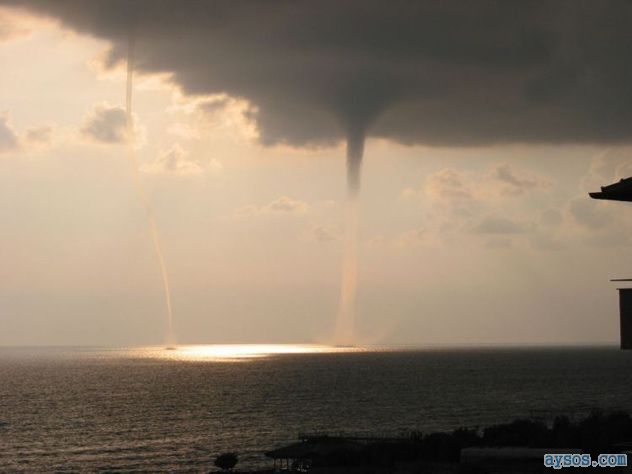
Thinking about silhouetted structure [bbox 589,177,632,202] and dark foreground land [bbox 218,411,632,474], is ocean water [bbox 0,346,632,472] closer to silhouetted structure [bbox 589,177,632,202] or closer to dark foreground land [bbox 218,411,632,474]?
dark foreground land [bbox 218,411,632,474]

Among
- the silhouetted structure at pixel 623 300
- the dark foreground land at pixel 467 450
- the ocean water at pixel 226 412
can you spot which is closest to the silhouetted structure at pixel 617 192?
the silhouetted structure at pixel 623 300

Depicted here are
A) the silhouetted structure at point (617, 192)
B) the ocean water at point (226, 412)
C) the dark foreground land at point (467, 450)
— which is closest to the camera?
the silhouetted structure at point (617, 192)

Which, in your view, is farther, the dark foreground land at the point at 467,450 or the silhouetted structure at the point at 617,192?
the dark foreground land at the point at 467,450

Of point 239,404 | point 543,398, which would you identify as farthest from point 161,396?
point 543,398

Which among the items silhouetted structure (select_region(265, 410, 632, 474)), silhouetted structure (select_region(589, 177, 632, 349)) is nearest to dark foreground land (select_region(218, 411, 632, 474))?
silhouetted structure (select_region(265, 410, 632, 474))

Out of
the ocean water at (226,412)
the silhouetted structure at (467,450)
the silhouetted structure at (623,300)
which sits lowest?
the ocean water at (226,412)

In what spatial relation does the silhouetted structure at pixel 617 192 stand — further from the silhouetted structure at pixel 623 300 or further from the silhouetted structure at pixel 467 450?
the silhouetted structure at pixel 467 450

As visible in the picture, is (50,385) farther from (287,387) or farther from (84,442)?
(84,442)

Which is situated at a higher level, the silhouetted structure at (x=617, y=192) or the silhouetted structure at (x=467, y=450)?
the silhouetted structure at (x=617, y=192)

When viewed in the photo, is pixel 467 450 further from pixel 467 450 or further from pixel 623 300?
pixel 623 300

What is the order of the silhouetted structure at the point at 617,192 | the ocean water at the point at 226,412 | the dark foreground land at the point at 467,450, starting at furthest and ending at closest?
the ocean water at the point at 226,412 → the dark foreground land at the point at 467,450 → the silhouetted structure at the point at 617,192
